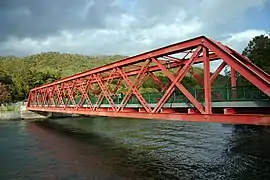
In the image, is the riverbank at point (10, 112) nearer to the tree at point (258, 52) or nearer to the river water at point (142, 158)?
the river water at point (142, 158)

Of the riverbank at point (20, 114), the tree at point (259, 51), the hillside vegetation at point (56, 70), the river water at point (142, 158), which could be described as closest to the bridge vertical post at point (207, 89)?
the river water at point (142, 158)

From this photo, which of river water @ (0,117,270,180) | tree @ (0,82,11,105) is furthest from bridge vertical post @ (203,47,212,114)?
tree @ (0,82,11,105)

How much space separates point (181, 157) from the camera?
2623 centimetres

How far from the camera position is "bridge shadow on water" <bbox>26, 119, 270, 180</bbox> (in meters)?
21.4

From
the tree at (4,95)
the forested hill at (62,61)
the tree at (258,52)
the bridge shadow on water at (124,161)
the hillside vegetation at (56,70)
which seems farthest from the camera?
the forested hill at (62,61)

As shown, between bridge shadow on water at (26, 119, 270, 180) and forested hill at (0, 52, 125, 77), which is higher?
forested hill at (0, 52, 125, 77)

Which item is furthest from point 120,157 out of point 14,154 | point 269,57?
point 269,57

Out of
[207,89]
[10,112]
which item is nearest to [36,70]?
[10,112]

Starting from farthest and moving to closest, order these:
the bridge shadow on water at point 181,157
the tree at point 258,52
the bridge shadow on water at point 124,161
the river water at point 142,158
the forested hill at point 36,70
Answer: the forested hill at point 36,70 < the tree at point 258,52 < the bridge shadow on water at point 124,161 < the river water at point 142,158 < the bridge shadow on water at point 181,157

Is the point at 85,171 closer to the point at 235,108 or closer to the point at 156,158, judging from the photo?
the point at 156,158

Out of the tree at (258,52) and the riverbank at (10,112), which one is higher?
the tree at (258,52)

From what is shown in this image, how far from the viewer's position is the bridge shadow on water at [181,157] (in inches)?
843

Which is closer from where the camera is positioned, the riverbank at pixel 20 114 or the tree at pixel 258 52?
the tree at pixel 258 52

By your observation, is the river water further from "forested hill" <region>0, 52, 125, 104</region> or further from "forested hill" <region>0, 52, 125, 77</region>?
"forested hill" <region>0, 52, 125, 77</region>
